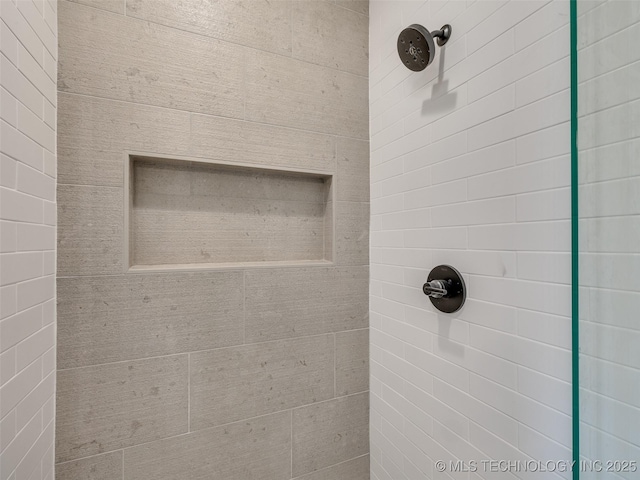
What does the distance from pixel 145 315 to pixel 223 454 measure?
591 millimetres

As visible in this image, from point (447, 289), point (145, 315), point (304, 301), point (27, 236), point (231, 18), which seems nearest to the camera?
point (27, 236)

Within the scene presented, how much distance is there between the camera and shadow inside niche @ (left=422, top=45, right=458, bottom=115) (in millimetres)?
→ 954

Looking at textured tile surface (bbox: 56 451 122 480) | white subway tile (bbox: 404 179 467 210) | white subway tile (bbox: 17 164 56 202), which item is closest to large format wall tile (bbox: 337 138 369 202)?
white subway tile (bbox: 404 179 467 210)

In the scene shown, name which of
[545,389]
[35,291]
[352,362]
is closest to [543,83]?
[545,389]

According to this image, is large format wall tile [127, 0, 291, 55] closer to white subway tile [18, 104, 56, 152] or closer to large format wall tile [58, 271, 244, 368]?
white subway tile [18, 104, 56, 152]

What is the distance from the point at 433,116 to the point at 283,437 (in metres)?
1.31

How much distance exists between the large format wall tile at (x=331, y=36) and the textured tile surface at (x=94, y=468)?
62.5 inches

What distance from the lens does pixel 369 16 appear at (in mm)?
1402

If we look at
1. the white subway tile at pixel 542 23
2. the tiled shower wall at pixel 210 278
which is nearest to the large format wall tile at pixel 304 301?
the tiled shower wall at pixel 210 278

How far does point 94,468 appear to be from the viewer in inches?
39.4

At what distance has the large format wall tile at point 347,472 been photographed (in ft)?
4.24

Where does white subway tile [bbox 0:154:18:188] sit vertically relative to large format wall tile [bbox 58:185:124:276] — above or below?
above

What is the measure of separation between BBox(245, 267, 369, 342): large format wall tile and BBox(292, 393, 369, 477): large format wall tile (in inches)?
12.8

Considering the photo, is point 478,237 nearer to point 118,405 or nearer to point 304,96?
point 304,96
